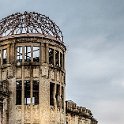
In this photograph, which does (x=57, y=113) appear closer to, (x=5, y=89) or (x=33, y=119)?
(x=33, y=119)

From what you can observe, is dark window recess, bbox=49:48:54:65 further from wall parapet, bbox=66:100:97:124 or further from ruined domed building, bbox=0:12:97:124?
wall parapet, bbox=66:100:97:124

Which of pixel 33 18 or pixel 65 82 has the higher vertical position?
pixel 33 18

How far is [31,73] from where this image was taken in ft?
147

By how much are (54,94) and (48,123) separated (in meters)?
3.47

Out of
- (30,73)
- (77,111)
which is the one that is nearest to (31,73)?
(30,73)

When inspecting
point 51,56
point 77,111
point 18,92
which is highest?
point 51,56

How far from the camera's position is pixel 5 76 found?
45.7 meters

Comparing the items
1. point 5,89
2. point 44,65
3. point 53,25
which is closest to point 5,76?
point 5,89

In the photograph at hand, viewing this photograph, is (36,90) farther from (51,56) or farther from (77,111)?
(77,111)

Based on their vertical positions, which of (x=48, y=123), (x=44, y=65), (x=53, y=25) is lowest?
(x=48, y=123)

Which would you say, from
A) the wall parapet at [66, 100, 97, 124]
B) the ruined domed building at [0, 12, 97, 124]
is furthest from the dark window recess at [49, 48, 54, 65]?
the wall parapet at [66, 100, 97, 124]

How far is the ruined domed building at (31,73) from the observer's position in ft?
145

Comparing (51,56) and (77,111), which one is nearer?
(51,56)

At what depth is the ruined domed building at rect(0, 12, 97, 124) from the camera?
4406cm
